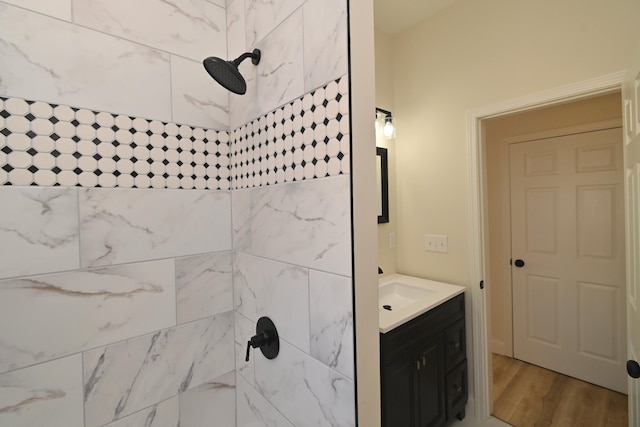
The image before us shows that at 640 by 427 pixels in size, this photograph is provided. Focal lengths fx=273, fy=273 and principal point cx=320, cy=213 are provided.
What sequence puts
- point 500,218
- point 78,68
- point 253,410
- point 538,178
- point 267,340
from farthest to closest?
point 500,218 < point 538,178 < point 253,410 < point 267,340 < point 78,68

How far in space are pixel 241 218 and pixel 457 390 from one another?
73.1 inches

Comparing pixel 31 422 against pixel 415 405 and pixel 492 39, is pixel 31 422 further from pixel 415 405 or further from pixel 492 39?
pixel 492 39

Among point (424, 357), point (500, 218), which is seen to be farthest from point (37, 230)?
point (500, 218)

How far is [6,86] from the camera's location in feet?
2.46

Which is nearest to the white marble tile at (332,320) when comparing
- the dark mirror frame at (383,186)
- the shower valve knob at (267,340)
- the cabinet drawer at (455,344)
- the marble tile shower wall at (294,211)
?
the marble tile shower wall at (294,211)

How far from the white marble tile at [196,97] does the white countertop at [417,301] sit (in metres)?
1.04

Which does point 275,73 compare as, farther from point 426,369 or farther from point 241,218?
point 426,369

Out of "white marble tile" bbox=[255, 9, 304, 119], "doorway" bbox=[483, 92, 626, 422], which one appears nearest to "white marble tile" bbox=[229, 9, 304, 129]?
"white marble tile" bbox=[255, 9, 304, 119]

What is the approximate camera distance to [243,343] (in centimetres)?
113

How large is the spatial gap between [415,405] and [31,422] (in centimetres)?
159

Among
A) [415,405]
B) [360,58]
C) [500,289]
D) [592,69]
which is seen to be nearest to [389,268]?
[415,405]

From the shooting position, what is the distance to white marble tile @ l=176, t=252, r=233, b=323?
1.04 meters

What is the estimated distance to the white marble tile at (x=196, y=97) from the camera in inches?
40.6

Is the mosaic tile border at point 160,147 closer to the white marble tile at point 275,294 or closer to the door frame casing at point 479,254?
the white marble tile at point 275,294
